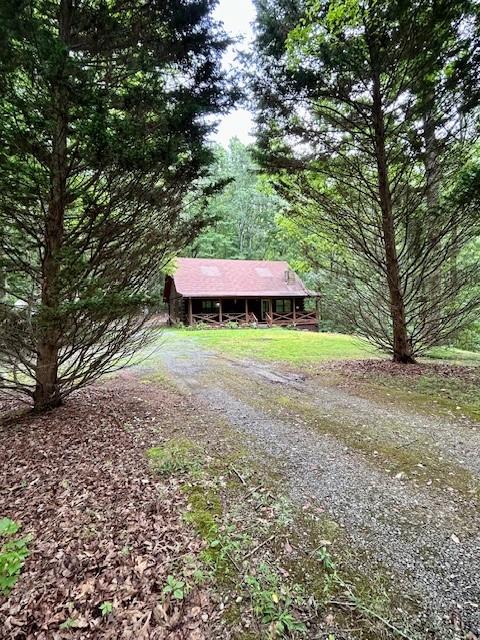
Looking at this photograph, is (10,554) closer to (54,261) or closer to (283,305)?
(54,261)

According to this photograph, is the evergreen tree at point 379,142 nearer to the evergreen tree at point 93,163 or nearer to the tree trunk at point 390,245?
the tree trunk at point 390,245

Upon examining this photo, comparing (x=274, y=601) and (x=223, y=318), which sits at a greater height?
(x=223, y=318)

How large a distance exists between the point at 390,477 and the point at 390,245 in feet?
16.0

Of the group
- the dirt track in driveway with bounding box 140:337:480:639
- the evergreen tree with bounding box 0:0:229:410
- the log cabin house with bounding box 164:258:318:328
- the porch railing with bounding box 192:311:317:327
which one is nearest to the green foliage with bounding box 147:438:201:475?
the dirt track in driveway with bounding box 140:337:480:639

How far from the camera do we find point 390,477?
8.51 feet

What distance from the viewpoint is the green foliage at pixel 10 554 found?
1757mm

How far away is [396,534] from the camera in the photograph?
6.47ft

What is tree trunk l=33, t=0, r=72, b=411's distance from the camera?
3309 mm

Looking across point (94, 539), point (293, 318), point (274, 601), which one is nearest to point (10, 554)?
point (94, 539)

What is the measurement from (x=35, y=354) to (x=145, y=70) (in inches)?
136

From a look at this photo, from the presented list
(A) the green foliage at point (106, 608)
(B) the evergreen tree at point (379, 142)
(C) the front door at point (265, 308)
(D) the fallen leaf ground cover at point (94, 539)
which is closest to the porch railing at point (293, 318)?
(C) the front door at point (265, 308)

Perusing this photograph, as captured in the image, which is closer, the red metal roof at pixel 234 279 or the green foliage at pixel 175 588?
the green foliage at pixel 175 588

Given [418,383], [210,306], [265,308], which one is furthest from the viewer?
[265,308]

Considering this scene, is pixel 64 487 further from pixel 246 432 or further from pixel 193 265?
pixel 193 265
